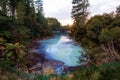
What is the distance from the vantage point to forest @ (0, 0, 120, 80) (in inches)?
355

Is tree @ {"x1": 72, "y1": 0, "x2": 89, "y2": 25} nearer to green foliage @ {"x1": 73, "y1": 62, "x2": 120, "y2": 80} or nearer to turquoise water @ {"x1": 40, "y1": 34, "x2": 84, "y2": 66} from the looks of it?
turquoise water @ {"x1": 40, "y1": 34, "x2": 84, "y2": 66}

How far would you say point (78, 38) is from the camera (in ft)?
144

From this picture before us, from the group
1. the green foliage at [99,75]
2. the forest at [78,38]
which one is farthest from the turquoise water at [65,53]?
the green foliage at [99,75]

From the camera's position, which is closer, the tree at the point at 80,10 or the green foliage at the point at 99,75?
the green foliage at the point at 99,75

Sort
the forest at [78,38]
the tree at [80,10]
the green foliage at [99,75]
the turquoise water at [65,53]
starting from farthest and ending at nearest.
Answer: the tree at [80,10] < the turquoise water at [65,53] < the forest at [78,38] < the green foliage at [99,75]

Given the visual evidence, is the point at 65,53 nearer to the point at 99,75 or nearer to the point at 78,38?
the point at 78,38

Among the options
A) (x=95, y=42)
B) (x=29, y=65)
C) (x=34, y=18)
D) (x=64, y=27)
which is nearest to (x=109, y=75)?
(x=29, y=65)

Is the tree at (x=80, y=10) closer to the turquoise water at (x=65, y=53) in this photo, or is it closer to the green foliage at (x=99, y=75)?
the turquoise water at (x=65, y=53)

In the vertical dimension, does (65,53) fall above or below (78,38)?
below

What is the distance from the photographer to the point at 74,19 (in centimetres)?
5619

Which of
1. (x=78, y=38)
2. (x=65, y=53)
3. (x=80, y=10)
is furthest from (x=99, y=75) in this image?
(x=80, y=10)

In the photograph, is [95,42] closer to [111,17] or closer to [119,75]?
[111,17]

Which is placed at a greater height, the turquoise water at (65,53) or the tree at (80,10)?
the tree at (80,10)

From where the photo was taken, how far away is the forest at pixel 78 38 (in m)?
9.02
